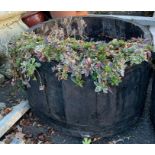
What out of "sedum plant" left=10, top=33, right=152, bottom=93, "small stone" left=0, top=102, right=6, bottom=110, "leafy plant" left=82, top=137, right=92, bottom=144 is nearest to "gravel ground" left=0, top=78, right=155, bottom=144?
"leafy plant" left=82, top=137, right=92, bottom=144

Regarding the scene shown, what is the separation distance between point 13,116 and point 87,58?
41.7 inches

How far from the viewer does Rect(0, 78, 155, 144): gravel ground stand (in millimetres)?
2857

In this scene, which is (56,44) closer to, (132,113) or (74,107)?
(74,107)

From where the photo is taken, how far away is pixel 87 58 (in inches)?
92.7

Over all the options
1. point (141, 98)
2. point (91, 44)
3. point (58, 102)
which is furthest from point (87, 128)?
point (91, 44)

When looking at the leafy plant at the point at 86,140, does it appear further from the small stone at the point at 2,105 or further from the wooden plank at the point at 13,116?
the small stone at the point at 2,105

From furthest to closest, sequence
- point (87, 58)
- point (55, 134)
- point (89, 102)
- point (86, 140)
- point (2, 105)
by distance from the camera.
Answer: point (2, 105)
point (55, 134)
point (86, 140)
point (89, 102)
point (87, 58)

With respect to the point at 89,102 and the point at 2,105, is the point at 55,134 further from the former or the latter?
the point at 2,105

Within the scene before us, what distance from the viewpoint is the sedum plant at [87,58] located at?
2328mm

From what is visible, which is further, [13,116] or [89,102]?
[13,116]

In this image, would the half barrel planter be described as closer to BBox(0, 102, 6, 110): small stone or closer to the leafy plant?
the leafy plant

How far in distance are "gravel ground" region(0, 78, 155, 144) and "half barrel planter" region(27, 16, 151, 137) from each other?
3.5 inches

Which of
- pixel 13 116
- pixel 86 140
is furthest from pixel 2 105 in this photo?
pixel 86 140
